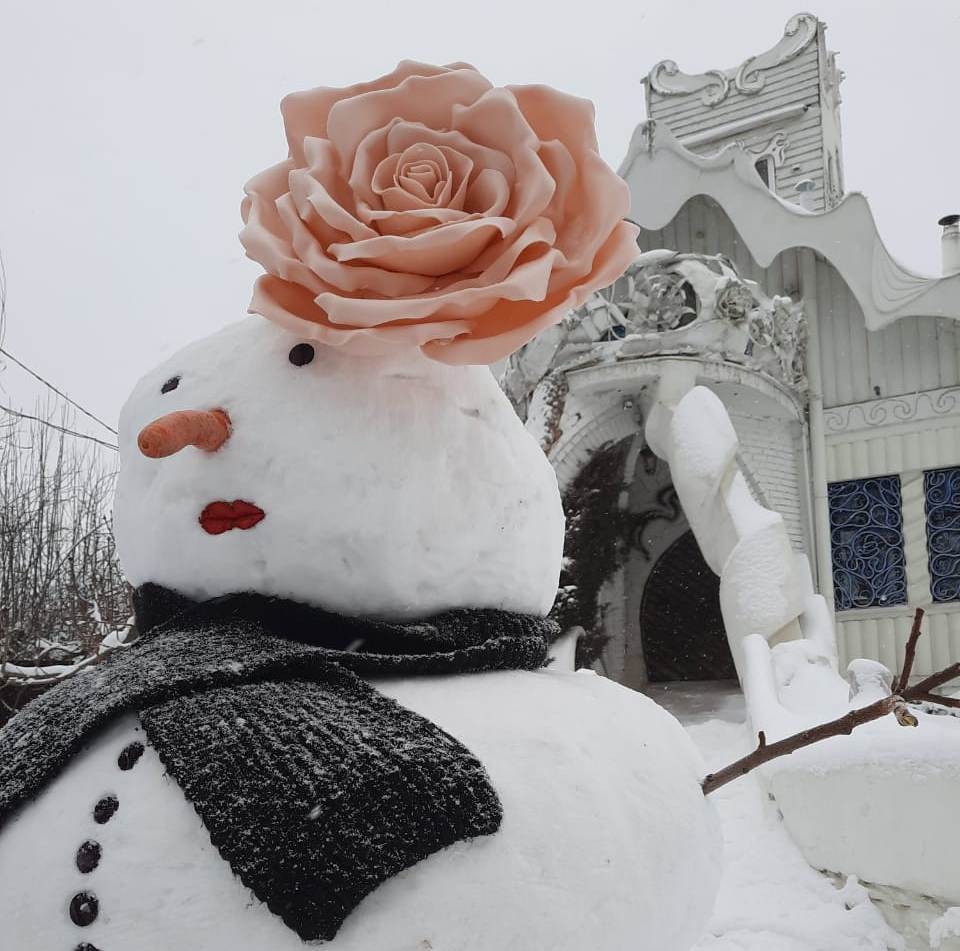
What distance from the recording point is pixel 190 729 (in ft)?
2.84

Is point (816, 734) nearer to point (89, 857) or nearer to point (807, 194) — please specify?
point (89, 857)

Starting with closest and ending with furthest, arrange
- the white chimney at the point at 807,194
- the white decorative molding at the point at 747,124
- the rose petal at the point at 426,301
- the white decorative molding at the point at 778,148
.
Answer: the rose petal at the point at 426,301 → the white chimney at the point at 807,194 → the white decorative molding at the point at 747,124 → the white decorative molding at the point at 778,148

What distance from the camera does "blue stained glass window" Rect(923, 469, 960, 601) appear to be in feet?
22.3

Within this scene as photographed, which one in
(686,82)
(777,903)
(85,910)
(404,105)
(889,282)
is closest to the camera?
(85,910)

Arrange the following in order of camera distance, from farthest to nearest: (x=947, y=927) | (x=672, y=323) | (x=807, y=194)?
(x=807, y=194) < (x=672, y=323) < (x=947, y=927)

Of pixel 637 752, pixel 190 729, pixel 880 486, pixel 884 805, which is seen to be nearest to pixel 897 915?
pixel 884 805

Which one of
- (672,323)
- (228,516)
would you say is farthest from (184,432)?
(672,323)

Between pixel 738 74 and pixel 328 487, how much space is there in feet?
29.2

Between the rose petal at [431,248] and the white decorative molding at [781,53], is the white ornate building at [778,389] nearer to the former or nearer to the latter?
the white decorative molding at [781,53]

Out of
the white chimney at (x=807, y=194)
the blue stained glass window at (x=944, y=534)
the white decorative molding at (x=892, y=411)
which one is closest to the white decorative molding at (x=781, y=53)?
the white chimney at (x=807, y=194)

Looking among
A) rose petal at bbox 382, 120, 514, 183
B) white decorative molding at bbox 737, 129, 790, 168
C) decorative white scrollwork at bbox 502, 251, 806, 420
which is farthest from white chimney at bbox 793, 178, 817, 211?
rose petal at bbox 382, 120, 514, 183

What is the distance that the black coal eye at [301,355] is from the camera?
117cm

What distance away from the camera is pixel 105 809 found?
86 centimetres

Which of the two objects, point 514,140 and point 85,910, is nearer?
point 85,910
